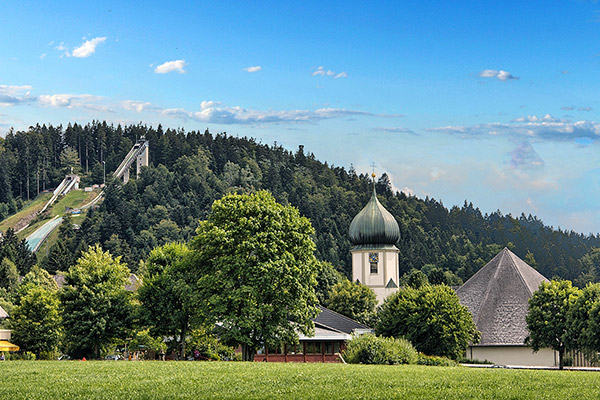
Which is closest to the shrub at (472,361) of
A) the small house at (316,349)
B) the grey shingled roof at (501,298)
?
the grey shingled roof at (501,298)

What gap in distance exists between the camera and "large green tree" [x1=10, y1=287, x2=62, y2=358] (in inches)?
2542

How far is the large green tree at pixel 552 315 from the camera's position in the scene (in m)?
59.3

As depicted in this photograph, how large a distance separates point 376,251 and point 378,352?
71001 mm

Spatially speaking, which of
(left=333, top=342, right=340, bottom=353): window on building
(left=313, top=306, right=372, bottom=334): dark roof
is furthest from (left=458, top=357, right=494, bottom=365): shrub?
(left=333, top=342, right=340, bottom=353): window on building

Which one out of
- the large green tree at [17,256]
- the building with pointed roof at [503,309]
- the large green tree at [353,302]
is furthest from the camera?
the large green tree at [17,256]

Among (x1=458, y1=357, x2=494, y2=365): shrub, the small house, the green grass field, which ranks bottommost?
(x1=458, y1=357, x2=494, y2=365): shrub

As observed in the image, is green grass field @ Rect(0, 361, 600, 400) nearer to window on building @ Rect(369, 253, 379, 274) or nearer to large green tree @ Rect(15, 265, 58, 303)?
large green tree @ Rect(15, 265, 58, 303)

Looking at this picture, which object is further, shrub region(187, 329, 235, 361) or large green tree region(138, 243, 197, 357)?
shrub region(187, 329, 235, 361)

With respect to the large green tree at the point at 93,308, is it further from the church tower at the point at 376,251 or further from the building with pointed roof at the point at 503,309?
the church tower at the point at 376,251

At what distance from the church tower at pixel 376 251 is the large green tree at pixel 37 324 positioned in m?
55.5

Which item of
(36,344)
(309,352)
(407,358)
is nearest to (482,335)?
(309,352)

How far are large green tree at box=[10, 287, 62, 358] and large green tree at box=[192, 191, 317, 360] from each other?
18104 millimetres

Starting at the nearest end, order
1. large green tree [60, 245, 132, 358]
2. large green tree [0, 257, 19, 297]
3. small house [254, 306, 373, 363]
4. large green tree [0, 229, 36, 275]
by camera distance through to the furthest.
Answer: large green tree [60, 245, 132, 358]
small house [254, 306, 373, 363]
large green tree [0, 257, 19, 297]
large green tree [0, 229, 36, 275]

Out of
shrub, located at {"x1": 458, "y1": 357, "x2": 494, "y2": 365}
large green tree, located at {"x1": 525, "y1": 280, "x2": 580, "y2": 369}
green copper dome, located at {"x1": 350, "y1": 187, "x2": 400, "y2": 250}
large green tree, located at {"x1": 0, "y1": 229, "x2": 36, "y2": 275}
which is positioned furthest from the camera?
large green tree, located at {"x1": 0, "y1": 229, "x2": 36, "y2": 275}
